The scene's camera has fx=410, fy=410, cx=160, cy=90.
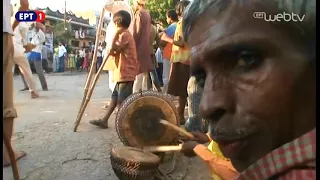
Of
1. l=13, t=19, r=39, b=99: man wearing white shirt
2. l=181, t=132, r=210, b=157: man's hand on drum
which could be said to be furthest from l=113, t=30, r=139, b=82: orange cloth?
l=181, t=132, r=210, b=157: man's hand on drum

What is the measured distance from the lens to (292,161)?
96cm

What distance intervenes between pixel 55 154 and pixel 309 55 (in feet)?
10.7

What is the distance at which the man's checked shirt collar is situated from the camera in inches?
37.0

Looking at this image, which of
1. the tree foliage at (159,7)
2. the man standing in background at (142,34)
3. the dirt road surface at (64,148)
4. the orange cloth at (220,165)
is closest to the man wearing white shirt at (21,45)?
the dirt road surface at (64,148)

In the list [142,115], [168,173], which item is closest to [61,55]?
[142,115]

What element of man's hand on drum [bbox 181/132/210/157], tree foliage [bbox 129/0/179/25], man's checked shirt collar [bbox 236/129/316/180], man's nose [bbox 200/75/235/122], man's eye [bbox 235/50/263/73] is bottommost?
man's hand on drum [bbox 181/132/210/157]

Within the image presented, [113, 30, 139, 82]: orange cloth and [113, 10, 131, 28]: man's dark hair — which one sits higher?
[113, 10, 131, 28]: man's dark hair

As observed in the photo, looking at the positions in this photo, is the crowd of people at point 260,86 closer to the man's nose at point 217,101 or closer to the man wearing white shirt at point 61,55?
the man's nose at point 217,101

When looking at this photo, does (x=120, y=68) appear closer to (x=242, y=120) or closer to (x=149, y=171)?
(x=149, y=171)

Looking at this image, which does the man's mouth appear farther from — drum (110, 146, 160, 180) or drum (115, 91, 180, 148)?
drum (115, 91, 180, 148)

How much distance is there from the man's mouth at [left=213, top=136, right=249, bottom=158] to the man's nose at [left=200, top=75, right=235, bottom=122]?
0.06 meters

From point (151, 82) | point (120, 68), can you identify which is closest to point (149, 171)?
point (120, 68)

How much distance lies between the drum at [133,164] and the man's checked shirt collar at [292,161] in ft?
5.74

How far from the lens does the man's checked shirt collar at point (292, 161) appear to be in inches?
37.0
